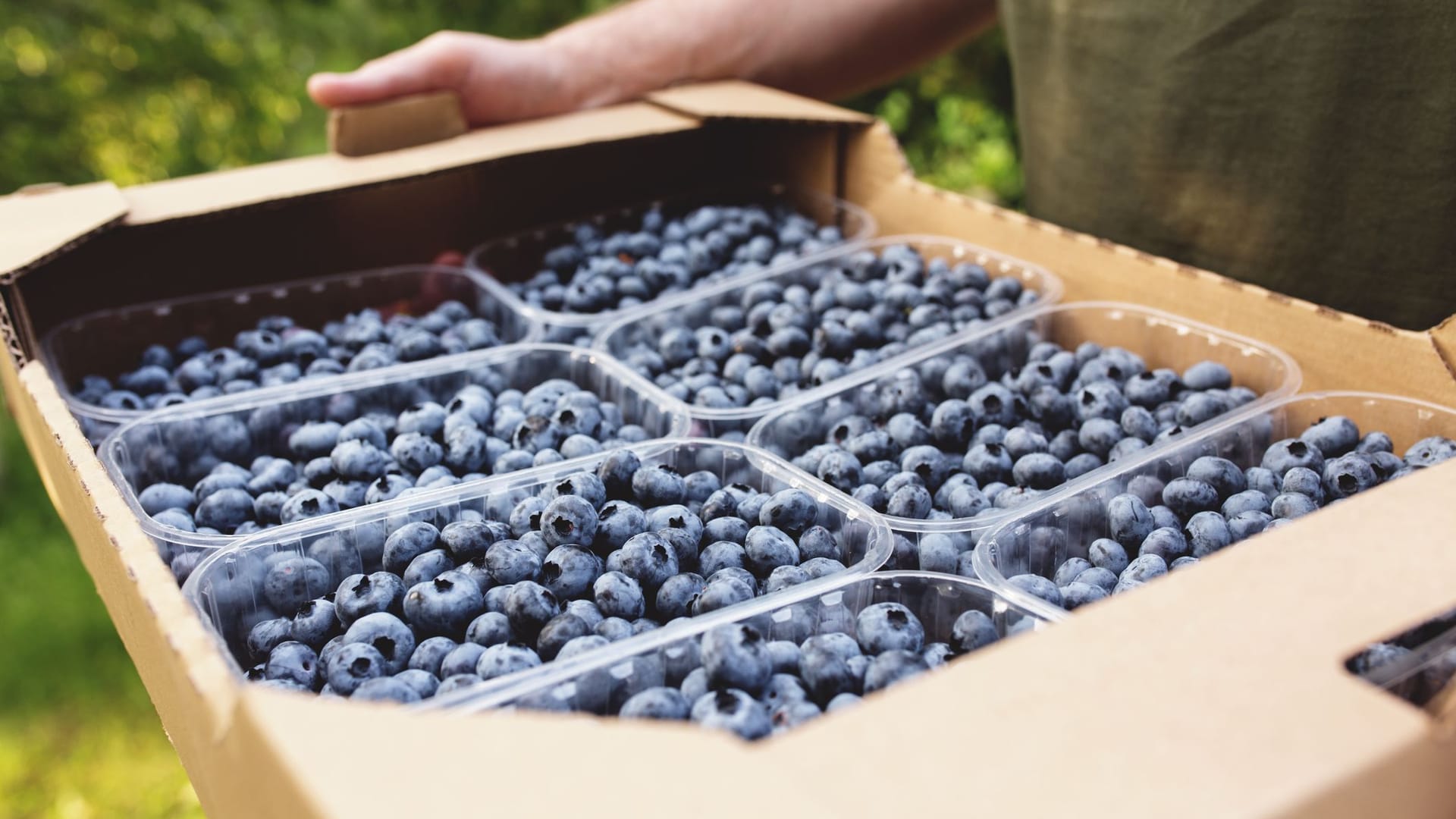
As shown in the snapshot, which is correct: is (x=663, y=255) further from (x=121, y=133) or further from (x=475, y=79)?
(x=121, y=133)

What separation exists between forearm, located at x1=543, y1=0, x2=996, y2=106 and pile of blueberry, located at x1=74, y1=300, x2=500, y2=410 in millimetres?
665

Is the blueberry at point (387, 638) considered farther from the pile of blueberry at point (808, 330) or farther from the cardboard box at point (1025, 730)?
the pile of blueberry at point (808, 330)

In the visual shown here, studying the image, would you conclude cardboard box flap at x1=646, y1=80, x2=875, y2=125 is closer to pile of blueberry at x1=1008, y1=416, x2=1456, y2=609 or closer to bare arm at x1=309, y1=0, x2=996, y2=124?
bare arm at x1=309, y1=0, x2=996, y2=124

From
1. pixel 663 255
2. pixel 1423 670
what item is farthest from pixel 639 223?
pixel 1423 670

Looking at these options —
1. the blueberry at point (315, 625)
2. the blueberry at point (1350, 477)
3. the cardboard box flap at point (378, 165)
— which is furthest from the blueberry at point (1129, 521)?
the cardboard box flap at point (378, 165)

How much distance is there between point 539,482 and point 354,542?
214 mm

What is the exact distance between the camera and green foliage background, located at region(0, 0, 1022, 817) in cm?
263

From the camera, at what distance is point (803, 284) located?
1943 mm

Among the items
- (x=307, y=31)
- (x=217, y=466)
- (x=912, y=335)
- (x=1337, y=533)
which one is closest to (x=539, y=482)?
A: (x=217, y=466)

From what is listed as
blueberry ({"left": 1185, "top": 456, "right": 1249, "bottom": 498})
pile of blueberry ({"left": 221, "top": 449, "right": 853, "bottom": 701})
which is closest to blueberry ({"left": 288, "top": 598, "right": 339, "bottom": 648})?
pile of blueberry ({"left": 221, "top": 449, "right": 853, "bottom": 701})

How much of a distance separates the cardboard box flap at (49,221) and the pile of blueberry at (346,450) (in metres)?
0.28

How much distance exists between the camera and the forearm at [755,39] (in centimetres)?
228

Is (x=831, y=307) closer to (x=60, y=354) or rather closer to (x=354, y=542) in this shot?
(x=354, y=542)

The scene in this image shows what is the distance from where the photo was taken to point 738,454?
136cm
